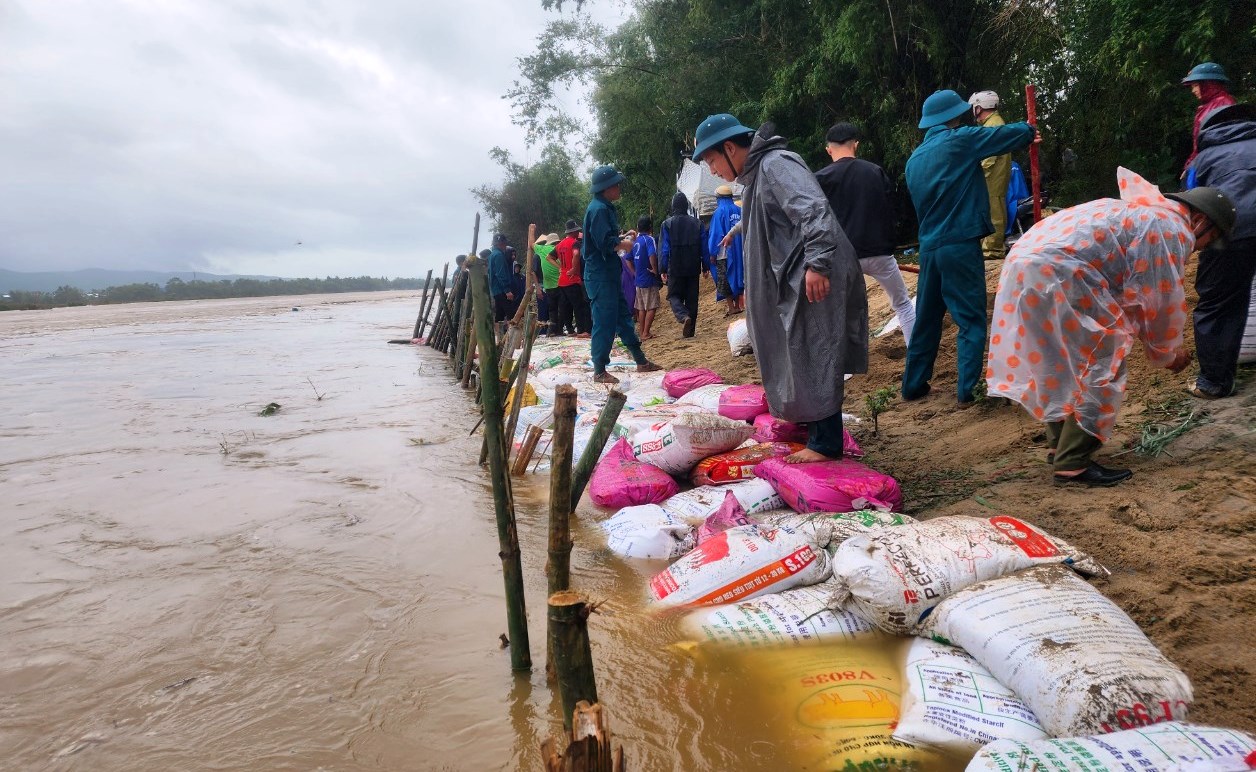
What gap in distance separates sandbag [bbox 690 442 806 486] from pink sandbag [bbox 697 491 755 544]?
0.36m

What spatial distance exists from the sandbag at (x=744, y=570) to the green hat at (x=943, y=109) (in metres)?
2.25

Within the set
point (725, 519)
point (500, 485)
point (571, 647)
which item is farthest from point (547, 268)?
point (571, 647)

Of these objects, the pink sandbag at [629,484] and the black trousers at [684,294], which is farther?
the black trousers at [684,294]

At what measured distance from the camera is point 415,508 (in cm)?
351

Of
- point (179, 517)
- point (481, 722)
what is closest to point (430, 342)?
point (179, 517)

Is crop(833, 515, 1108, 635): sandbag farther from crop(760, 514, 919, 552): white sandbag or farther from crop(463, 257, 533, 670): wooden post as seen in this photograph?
crop(463, 257, 533, 670): wooden post

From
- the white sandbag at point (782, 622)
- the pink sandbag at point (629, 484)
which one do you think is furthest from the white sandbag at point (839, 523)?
the pink sandbag at point (629, 484)

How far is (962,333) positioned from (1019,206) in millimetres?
3003

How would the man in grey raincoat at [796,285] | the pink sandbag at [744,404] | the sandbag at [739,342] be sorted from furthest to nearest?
the sandbag at [739,342]
the pink sandbag at [744,404]
the man in grey raincoat at [796,285]

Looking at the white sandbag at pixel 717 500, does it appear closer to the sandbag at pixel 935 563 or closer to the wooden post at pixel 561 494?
the sandbag at pixel 935 563

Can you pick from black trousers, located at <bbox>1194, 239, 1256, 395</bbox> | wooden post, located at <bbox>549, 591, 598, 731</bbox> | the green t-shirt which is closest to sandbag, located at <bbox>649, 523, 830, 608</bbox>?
wooden post, located at <bbox>549, 591, 598, 731</bbox>

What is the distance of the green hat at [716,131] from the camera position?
275cm

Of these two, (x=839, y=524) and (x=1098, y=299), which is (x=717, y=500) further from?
(x=1098, y=299)

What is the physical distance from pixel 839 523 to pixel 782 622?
473 millimetres
